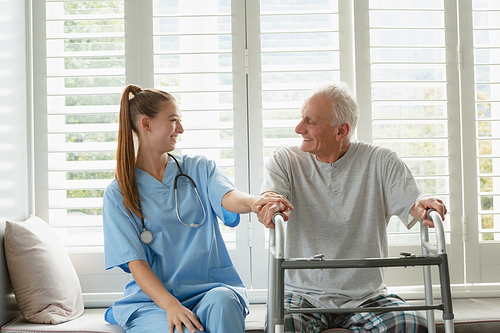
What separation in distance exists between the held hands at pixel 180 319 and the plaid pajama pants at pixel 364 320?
328 millimetres

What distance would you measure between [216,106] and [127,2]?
2.24 ft

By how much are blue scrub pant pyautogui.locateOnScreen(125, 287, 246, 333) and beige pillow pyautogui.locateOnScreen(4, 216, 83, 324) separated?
0.43 meters

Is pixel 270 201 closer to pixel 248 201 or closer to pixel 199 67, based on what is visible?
A: pixel 248 201

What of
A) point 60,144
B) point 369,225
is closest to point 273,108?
point 369,225

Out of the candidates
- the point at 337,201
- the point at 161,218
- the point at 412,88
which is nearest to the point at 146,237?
the point at 161,218

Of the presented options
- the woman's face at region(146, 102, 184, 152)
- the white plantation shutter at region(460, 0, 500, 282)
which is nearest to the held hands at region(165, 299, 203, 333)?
the woman's face at region(146, 102, 184, 152)

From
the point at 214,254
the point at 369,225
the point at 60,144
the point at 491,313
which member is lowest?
the point at 491,313

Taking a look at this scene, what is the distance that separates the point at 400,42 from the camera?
7.11 feet

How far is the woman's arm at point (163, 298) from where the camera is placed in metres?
1.43

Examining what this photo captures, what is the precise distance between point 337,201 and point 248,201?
0.37 metres

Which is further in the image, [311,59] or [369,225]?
[311,59]

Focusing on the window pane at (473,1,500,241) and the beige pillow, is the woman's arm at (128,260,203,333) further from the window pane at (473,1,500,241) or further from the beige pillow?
the window pane at (473,1,500,241)

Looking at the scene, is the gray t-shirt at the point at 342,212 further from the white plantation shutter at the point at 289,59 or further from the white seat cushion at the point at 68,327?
the white seat cushion at the point at 68,327

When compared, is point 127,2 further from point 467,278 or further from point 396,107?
point 467,278
